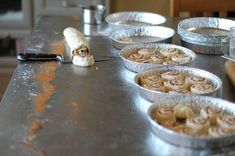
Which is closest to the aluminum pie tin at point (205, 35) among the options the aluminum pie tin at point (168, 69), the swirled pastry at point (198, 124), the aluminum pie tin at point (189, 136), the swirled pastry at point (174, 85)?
the aluminum pie tin at point (168, 69)

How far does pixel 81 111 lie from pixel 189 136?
0.30 meters

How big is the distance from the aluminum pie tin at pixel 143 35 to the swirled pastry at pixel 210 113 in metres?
0.57

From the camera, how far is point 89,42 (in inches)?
67.0

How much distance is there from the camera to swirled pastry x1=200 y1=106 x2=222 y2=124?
3.46ft

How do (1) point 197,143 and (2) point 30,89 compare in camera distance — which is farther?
(2) point 30,89

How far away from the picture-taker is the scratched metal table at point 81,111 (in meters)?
1.00

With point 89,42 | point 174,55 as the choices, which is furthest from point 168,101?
point 89,42

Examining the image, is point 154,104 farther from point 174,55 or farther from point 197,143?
point 174,55

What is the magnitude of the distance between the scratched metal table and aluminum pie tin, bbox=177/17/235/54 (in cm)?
3

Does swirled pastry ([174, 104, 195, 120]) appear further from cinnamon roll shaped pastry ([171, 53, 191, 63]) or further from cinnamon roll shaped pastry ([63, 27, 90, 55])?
cinnamon roll shaped pastry ([63, 27, 90, 55])

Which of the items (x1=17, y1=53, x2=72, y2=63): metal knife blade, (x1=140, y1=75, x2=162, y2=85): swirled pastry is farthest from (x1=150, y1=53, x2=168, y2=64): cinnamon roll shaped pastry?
(x1=17, y1=53, x2=72, y2=63): metal knife blade

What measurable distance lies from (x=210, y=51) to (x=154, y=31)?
0.24 meters

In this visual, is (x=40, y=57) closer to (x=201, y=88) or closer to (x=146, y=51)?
(x=146, y=51)

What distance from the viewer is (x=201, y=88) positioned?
3.98 feet
